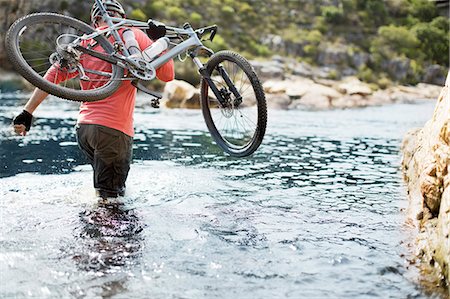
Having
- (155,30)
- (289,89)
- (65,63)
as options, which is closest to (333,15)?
(289,89)

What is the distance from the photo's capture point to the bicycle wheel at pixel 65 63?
4723mm


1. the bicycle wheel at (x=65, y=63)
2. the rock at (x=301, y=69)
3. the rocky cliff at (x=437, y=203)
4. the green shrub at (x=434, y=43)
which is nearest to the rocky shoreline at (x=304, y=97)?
the rock at (x=301, y=69)

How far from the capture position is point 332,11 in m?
61.8

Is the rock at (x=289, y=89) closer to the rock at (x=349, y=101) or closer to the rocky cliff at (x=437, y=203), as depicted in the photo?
the rock at (x=349, y=101)

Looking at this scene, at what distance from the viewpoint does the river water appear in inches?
146

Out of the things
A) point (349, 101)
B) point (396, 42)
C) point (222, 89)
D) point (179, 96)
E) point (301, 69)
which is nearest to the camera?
point (222, 89)

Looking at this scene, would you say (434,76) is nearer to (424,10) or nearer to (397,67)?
(397,67)

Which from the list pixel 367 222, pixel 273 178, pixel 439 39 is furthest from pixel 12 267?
pixel 439 39

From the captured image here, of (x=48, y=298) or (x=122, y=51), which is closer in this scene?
(x=48, y=298)

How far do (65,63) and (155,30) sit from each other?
110 centimetres

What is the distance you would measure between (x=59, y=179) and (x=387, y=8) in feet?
219

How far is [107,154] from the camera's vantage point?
229 inches

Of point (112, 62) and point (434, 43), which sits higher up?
point (434, 43)

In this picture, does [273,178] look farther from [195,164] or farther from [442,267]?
[442,267]
